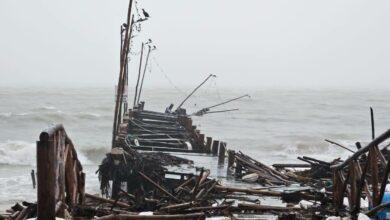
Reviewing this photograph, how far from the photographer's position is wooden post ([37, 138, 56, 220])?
5.15m

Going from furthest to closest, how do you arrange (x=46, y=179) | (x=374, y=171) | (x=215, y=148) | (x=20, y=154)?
1. (x=20, y=154)
2. (x=215, y=148)
3. (x=374, y=171)
4. (x=46, y=179)

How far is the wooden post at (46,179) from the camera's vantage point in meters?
5.15

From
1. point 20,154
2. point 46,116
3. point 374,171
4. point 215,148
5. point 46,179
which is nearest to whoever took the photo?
point 46,179

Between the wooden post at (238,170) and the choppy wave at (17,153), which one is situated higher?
the wooden post at (238,170)

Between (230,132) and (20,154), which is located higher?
(230,132)

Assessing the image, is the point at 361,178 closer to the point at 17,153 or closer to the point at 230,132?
the point at 17,153

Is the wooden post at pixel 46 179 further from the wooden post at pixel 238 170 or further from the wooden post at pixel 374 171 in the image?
the wooden post at pixel 238 170

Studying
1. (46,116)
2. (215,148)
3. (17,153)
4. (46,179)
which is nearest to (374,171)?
(46,179)

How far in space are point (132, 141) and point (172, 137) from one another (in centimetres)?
306

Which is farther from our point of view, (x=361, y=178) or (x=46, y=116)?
(x=46, y=116)

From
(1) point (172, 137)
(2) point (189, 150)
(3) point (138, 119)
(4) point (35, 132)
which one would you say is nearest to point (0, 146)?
(4) point (35, 132)

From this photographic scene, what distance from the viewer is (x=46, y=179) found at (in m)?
5.21

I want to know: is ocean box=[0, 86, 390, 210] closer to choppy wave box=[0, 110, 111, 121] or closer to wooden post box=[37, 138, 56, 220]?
choppy wave box=[0, 110, 111, 121]

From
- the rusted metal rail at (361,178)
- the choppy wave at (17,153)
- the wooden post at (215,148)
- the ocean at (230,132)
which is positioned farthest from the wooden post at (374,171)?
the choppy wave at (17,153)
